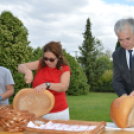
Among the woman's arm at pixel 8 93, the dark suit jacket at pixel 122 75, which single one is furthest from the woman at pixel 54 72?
the woman's arm at pixel 8 93

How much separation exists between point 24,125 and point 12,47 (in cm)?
689

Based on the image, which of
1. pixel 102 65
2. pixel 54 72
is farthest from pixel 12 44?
pixel 102 65

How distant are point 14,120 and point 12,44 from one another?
704 cm

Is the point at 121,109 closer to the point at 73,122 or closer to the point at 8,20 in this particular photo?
the point at 73,122

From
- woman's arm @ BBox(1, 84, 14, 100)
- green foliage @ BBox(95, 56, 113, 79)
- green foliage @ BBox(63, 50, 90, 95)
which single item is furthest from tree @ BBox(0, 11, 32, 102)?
green foliage @ BBox(95, 56, 113, 79)

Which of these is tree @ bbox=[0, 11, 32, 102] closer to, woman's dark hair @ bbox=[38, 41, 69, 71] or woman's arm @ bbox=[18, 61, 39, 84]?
woman's arm @ bbox=[18, 61, 39, 84]

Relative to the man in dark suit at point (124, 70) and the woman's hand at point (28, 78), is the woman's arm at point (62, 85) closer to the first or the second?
the woman's hand at point (28, 78)

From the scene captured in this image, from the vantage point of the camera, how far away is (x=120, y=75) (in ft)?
8.27

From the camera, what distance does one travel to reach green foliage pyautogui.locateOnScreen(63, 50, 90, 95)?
12.2m

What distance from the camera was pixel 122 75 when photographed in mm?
2484

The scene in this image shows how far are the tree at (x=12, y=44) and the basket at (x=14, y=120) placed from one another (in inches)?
253

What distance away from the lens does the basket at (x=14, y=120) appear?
1.86 m

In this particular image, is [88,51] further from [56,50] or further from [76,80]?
[56,50]

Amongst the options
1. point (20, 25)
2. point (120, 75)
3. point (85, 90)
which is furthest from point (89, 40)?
point (120, 75)
